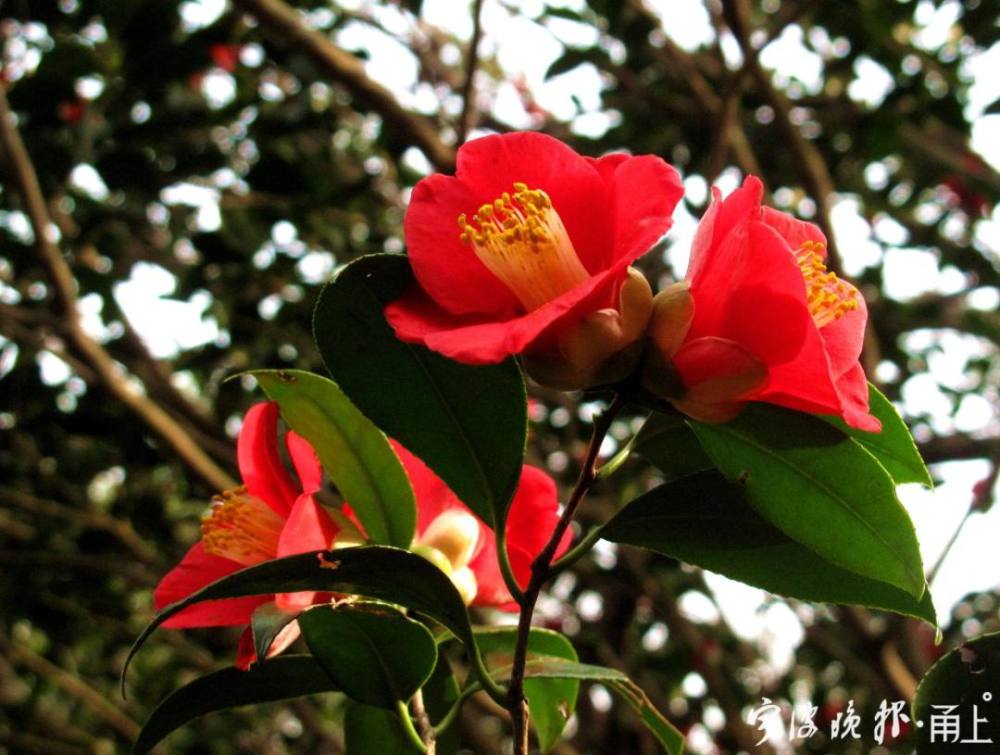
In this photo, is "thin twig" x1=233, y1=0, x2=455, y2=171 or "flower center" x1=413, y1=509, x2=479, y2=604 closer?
"flower center" x1=413, y1=509, x2=479, y2=604

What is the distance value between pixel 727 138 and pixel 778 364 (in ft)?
4.97

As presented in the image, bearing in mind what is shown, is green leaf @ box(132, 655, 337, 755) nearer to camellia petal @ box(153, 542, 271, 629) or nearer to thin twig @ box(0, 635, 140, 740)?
camellia petal @ box(153, 542, 271, 629)

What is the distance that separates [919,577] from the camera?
0.58m

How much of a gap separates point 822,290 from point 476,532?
11.3 inches

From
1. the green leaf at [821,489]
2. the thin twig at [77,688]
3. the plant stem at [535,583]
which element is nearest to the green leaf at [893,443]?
the green leaf at [821,489]

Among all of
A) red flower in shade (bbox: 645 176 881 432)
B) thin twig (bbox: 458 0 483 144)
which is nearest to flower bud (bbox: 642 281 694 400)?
red flower in shade (bbox: 645 176 881 432)

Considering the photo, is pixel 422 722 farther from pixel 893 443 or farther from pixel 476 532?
pixel 893 443

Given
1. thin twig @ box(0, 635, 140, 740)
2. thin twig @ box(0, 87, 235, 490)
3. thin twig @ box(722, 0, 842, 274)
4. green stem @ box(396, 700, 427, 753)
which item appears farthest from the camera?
thin twig @ box(0, 635, 140, 740)

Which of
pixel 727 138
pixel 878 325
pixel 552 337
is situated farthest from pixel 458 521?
pixel 878 325

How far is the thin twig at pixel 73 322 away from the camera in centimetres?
179

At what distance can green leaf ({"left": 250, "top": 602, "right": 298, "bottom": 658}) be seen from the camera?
56cm

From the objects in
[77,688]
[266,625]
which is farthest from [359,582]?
[77,688]

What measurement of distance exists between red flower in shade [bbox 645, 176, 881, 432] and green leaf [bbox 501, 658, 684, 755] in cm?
17

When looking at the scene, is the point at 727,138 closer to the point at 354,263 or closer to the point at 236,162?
the point at 236,162
